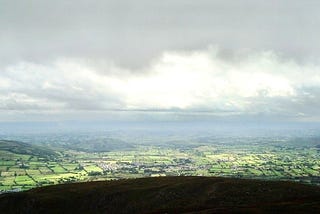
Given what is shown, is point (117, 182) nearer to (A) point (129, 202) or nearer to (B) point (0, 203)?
(A) point (129, 202)

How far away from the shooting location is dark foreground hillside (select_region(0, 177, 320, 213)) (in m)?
112

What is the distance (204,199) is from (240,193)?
10495 millimetres

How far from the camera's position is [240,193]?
386ft

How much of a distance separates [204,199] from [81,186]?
5342 cm

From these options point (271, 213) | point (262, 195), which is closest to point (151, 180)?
point (262, 195)

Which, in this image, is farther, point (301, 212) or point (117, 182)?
point (117, 182)

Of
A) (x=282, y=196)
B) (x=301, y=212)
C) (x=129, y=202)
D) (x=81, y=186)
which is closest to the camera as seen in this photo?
(x=301, y=212)

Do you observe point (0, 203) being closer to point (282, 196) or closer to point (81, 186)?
point (81, 186)

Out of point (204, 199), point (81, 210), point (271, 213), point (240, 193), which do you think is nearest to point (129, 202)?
point (81, 210)

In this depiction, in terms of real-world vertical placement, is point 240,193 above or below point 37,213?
above

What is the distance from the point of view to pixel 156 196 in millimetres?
126625

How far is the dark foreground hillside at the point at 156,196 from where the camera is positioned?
112312 mm

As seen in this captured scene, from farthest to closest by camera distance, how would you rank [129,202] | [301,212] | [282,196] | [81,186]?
1. [81,186]
2. [129,202]
3. [282,196]
4. [301,212]

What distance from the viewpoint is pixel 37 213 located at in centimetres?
12775
